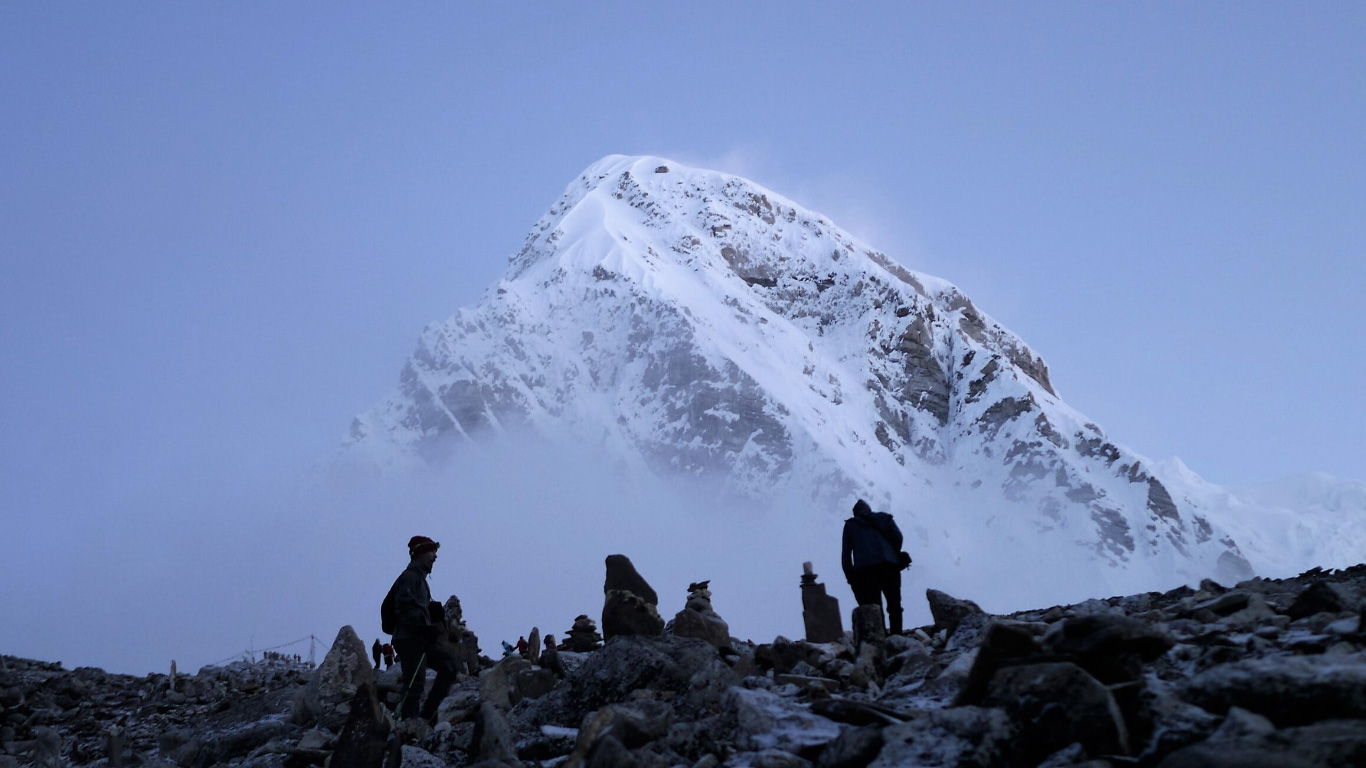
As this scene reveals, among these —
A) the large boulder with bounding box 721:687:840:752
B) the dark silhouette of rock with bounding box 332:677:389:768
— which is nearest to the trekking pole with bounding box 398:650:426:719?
the dark silhouette of rock with bounding box 332:677:389:768

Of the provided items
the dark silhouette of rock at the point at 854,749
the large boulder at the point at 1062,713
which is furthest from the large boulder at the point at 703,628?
the large boulder at the point at 1062,713

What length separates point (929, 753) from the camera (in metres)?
3.84

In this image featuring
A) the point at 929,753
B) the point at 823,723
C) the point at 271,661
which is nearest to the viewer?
the point at 929,753

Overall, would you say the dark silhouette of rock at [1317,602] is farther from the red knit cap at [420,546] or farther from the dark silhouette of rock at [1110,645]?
the red knit cap at [420,546]

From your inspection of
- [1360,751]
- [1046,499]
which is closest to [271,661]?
[1360,751]

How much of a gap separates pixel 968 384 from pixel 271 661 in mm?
126917

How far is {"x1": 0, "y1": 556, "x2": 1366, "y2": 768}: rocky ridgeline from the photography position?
11.2 ft

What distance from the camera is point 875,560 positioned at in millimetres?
8734

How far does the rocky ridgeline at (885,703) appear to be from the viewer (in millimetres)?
3420

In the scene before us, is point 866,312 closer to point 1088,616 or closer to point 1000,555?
point 1000,555

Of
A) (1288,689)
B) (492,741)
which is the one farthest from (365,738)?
(1288,689)

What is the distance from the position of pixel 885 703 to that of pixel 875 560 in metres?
3.59

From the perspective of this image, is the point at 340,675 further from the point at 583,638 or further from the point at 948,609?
the point at 948,609

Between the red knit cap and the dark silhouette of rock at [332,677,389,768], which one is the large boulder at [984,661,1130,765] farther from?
the red knit cap
